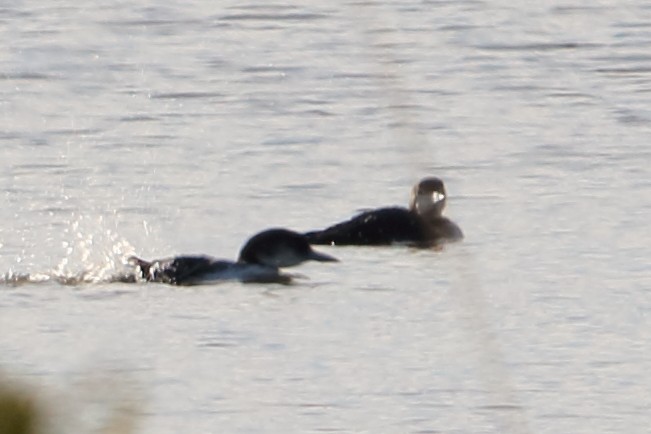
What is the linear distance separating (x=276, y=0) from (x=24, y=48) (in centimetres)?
314

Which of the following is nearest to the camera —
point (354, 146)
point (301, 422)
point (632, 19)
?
point (301, 422)

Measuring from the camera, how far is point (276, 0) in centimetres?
1809

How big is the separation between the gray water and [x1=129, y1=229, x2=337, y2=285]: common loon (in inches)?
3.3

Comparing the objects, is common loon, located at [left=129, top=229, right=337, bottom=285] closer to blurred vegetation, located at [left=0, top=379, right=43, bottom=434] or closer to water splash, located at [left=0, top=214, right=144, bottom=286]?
water splash, located at [left=0, top=214, right=144, bottom=286]

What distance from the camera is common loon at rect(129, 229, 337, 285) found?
8.98 meters

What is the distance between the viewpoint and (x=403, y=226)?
10430 mm

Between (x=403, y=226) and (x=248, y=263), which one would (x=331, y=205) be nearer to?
(x=403, y=226)

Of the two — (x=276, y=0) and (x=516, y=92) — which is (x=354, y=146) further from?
(x=276, y=0)

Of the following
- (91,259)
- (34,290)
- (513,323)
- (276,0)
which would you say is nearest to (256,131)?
(91,259)

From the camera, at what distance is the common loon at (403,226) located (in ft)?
32.5

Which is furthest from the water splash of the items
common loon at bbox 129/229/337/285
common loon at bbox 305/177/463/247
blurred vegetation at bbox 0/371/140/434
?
blurred vegetation at bbox 0/371/140/434

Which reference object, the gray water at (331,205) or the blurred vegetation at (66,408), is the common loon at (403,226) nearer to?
the gray water at (331,205)

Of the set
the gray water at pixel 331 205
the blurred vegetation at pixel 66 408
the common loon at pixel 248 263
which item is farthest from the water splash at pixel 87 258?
the blurred vegetation at pixel 66 408

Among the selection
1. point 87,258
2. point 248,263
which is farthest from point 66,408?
point 87,258
